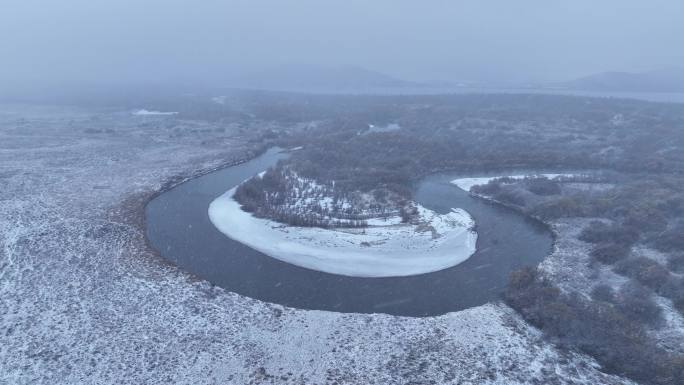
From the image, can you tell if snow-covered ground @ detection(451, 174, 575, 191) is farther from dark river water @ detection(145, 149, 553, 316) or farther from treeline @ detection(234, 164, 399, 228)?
treeline @ detection(234, 164, 399, 228)

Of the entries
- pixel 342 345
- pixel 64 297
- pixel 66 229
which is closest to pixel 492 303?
pixel 342 345

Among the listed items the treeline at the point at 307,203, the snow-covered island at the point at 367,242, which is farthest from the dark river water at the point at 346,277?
the treeline at the point at 307,203

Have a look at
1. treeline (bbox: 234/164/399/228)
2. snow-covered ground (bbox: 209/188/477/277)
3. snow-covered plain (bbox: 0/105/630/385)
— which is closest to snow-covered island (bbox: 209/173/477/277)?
snow-covered ground (bbox: 209/188/477/277)

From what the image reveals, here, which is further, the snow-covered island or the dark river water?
the snow-covered island

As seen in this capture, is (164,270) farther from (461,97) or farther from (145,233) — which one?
(461,97)

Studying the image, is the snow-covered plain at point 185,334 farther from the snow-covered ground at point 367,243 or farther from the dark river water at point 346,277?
the snow-covered ground at point 367,243

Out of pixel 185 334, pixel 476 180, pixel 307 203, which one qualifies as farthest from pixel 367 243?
pixel 476 180

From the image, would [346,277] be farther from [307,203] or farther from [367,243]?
[307,203]
